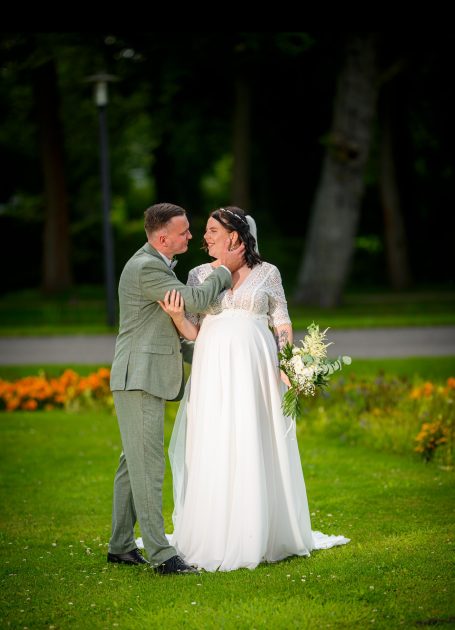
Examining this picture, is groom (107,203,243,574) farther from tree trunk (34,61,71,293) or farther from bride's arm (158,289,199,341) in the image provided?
tree trunk (34,61,71,293)

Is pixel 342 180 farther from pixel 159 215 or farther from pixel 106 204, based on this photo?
pixel 159 215

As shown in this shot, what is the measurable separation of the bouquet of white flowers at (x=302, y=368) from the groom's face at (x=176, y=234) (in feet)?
2.79

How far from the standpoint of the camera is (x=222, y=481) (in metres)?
5.96

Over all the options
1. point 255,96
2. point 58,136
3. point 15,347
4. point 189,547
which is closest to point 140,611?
point 189,547

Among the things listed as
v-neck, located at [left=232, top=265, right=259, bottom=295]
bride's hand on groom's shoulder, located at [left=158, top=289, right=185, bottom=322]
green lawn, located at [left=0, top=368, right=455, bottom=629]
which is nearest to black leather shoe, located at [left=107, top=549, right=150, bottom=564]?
green lawn, located at [left=0, top=368, right=455, bottom=629]

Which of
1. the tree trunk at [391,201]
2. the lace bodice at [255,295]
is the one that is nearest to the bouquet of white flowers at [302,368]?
the lace bodice at [255,295]

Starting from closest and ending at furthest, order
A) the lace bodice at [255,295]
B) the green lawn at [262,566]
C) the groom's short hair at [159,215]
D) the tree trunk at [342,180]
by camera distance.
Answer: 1. the green lawn at [262,566]
2. the groom's short hair at [159,215]
3. the lace bodice at [255,295]
4. the tree trunk at [342,180]

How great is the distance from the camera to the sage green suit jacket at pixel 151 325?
572 cm

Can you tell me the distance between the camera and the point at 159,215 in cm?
578

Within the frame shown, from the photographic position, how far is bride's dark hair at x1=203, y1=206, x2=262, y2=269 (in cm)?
598

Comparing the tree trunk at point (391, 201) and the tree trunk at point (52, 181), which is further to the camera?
the tree trunk at point (391, 201)

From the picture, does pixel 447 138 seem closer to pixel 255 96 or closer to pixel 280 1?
pixel 255 96

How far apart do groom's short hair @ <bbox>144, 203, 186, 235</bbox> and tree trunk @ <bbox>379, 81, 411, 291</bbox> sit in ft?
83.8

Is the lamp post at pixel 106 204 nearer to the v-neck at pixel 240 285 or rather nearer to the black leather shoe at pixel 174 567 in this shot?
the v-neck at pixel 240 285
